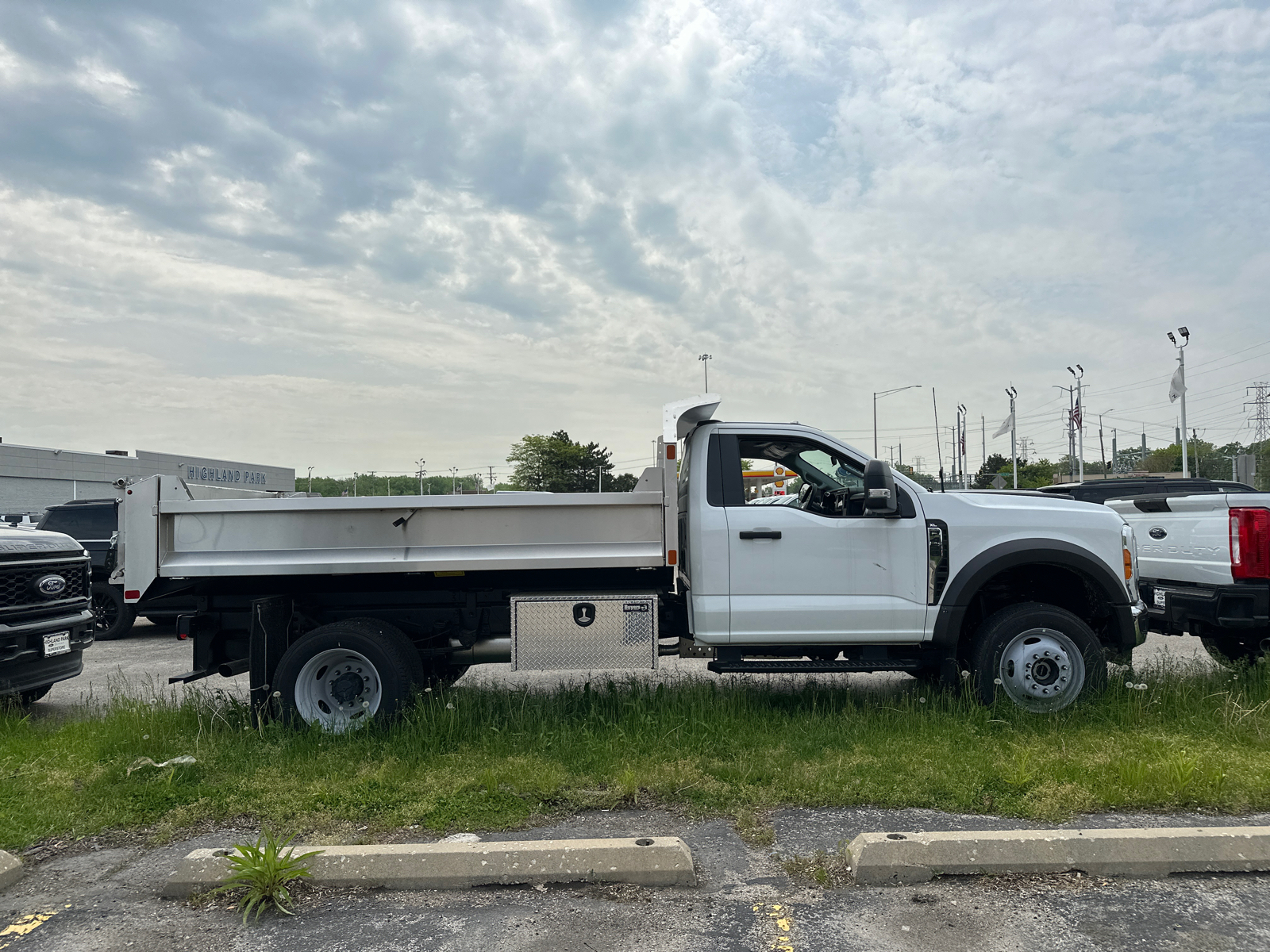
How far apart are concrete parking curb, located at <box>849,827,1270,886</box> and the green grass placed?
1.67ft

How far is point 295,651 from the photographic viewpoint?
6070 millimetres

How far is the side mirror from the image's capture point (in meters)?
5.92

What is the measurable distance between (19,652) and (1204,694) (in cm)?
874

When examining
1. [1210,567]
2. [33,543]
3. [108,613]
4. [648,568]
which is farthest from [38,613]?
[1210,567]

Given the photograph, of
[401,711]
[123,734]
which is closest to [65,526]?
[123,734]

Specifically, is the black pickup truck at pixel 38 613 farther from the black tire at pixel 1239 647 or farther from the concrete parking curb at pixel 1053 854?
the black tire at pixel 1239 647

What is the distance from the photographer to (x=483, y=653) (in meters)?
6.55

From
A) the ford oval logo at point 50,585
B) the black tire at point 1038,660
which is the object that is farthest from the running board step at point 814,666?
the ford oval logo at point 50,585

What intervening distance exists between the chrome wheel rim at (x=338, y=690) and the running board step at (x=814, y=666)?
2.33 metres

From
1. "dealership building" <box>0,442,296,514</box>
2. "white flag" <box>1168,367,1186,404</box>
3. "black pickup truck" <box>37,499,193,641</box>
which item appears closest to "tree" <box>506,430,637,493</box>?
"dealership building" <box>0,442,296,514</box>

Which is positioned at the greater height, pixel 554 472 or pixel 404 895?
pixel 554 472

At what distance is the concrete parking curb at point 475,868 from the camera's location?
12.9 ft

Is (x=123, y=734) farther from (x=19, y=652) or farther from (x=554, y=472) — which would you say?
(x=554, y=472)

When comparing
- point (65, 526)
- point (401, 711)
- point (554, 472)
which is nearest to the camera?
point (401, 711)
